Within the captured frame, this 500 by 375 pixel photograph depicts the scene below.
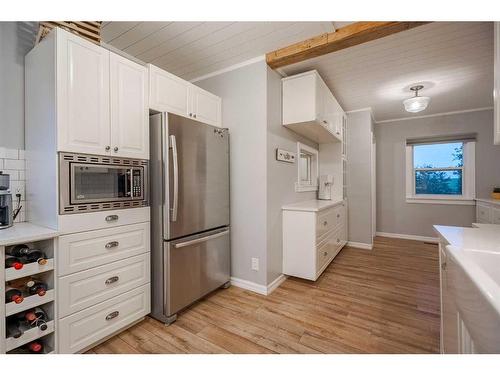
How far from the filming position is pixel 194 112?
2246mm

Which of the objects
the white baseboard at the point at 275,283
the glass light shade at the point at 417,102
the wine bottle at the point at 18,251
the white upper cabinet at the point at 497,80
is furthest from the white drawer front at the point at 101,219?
the glass light shade at the point at 417,102

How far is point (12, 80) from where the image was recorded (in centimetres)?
163

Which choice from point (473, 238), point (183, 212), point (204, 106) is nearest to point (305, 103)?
point (204, 106)

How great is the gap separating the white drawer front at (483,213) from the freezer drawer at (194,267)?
3.69 meters

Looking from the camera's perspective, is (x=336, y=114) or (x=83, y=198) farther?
(x=336, y=114)

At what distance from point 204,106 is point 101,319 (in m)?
1.97

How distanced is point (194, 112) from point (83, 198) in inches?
48.2

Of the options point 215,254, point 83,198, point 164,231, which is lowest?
point 215,254

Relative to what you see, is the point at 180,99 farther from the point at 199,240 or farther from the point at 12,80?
the point at 199,240

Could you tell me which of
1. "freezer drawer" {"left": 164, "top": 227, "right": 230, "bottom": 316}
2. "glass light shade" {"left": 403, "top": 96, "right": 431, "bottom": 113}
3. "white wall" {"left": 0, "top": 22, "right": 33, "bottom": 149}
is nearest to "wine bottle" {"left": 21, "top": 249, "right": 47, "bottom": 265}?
"freezer drawer" {"left": 164, "top": 227, "right": 230, "bottom": 316}

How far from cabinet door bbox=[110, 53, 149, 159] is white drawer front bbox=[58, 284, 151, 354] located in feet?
3.42
